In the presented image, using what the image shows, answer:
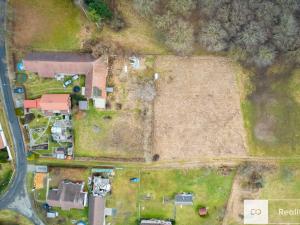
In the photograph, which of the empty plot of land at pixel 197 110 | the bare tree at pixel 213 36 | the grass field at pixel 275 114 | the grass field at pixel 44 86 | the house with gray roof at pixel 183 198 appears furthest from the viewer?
the house with gray roof at pixel 183 198

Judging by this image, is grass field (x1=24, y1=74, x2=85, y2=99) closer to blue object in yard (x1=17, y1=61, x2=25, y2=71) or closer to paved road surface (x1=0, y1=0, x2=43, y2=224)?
blue object in yard (x1=17, y1=61, x2=25, y2=71)

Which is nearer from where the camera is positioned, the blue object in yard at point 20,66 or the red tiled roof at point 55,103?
the red tiled roof at point 55,103

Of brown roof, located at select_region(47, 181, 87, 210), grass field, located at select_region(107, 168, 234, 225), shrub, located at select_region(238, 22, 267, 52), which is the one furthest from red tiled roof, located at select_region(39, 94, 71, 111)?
shrub, located at select_region(238, 22, 267, 52)

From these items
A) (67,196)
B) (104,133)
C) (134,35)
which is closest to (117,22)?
(134,35)

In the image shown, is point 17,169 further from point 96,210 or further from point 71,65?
point 71,65

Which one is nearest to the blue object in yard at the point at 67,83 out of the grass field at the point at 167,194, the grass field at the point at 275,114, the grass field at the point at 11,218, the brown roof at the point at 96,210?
the grass field at the point at 167,194

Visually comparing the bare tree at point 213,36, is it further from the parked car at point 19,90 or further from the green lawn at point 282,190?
the parked car at point 19,90
